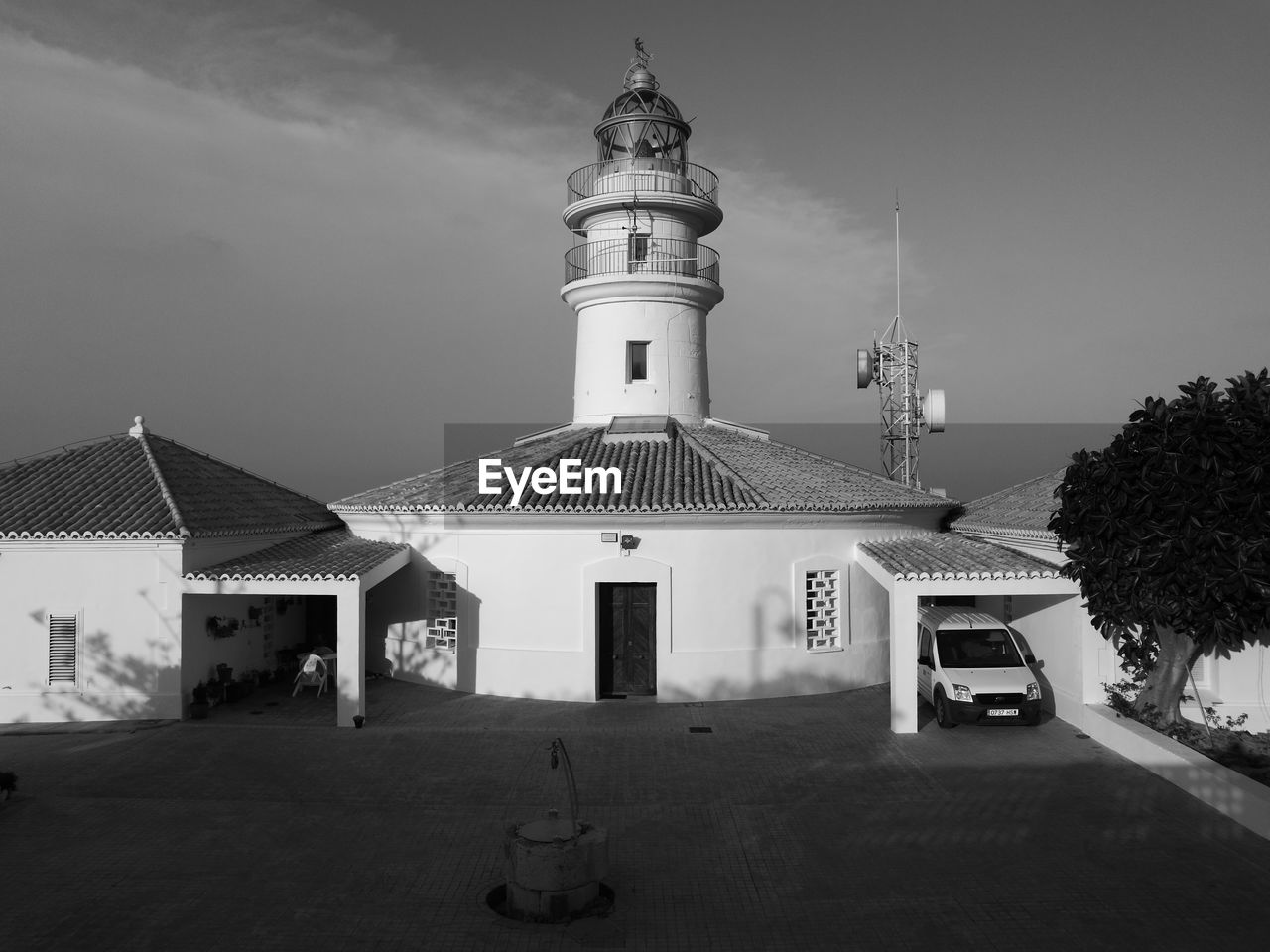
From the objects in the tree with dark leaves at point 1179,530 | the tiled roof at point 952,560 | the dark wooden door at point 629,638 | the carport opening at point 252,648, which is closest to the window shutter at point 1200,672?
the tree with dark leaves at point 1179,530

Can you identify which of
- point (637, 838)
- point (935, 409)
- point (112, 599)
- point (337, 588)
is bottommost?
point (637, 838)

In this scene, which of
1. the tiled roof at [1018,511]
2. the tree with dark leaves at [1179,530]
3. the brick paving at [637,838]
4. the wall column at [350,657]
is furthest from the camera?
the tiled roof at [1018,511]

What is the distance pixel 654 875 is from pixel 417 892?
2424mm

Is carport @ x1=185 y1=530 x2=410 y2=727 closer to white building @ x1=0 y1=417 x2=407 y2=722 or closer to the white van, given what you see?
white building @ x1=0 y1=417 x2=407 y2=722

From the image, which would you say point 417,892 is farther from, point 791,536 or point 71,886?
point 791,536

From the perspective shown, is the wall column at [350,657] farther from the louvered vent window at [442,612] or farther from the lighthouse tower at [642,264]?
the lighthouse tower at [642,264]

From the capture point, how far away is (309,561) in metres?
17.0

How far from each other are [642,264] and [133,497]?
518 inches

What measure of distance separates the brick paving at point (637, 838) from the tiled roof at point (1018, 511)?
12.6 feet

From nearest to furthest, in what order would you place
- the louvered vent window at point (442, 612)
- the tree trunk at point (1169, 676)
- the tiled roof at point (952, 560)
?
the tree trunk at point (1169, 676), the tiled roof at point (952, 560), the louvered vent window at point (442, 612)

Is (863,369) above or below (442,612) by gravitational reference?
above

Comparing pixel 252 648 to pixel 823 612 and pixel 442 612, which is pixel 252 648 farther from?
pixel 823 612

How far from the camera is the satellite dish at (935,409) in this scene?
27.6 m

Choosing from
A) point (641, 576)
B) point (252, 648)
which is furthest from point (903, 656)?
point (252, 648)
